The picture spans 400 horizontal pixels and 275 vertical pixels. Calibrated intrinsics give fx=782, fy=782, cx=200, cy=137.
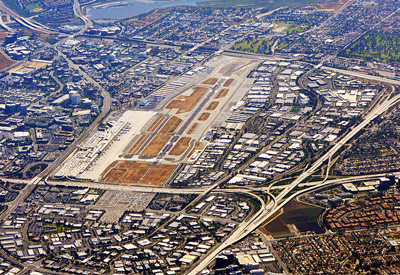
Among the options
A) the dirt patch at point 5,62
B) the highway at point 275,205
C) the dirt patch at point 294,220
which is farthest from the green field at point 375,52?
the dirt patch at point 5,62

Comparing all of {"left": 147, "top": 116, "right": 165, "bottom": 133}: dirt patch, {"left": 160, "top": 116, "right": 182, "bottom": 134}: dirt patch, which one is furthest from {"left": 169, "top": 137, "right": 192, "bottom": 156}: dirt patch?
{"left": 147, "top": 116, "right": 165, "bottom": 133}: dirt patch

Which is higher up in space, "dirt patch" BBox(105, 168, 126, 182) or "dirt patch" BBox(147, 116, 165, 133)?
"dirt patch" BBox(105, 168, 126, 182)

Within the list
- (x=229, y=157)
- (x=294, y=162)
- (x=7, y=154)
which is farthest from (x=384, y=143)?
(x=7, y=154)

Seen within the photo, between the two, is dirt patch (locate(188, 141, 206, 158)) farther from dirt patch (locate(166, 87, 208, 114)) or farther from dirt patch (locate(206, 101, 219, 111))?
dirt patch (locate(206, 101, 219, 111))

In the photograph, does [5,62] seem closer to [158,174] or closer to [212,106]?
[212,106]

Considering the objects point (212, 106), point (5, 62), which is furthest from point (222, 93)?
point (5, 62)

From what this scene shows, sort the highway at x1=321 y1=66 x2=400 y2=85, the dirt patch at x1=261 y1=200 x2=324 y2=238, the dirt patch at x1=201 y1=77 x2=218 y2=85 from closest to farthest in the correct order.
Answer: the dirt patch at x1=261 y1=200 x2=324 y2=238, the highway at x1=321 y1=66 x2=400 y2=85, the dirt patch at x1=201 y1=77 x2=218 y2=85
